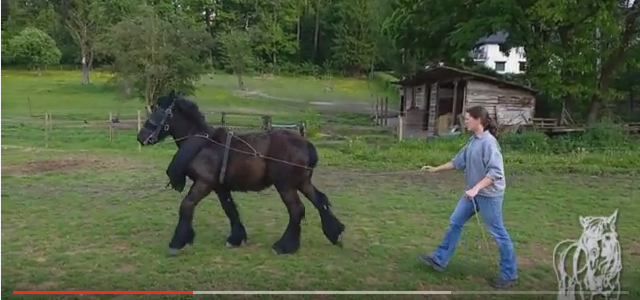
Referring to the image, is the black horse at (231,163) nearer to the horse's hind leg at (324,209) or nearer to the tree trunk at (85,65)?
the horse's hind leg at (324,209)

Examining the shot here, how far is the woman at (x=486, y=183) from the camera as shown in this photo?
17.3 feet

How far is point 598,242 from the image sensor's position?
4.41 m

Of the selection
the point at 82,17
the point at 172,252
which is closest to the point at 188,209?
the point at 172,252

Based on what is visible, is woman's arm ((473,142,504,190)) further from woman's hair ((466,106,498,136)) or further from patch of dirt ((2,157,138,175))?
patch of dirt ((2,157,138,175))

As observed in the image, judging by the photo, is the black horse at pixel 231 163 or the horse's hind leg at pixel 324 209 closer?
the black horse at pixel 231 163

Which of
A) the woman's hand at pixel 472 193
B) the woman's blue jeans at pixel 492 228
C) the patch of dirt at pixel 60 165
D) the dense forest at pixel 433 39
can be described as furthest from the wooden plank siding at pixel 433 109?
the woman's hand at pixel 472 193

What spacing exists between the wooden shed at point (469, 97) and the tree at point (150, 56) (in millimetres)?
8546

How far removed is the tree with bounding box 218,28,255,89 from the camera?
142 ft

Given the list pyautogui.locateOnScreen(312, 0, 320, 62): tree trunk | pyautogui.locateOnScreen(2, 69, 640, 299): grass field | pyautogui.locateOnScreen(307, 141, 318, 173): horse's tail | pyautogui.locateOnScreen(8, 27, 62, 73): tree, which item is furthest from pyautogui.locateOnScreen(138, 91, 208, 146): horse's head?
pyautogui.locateOnScreen(312, 0, 320, 62): tree trunk

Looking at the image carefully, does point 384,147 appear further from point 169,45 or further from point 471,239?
point 169,45

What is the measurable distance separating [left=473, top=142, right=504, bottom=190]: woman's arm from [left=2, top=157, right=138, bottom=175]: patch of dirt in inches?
355

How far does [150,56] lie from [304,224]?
16990 millimetres

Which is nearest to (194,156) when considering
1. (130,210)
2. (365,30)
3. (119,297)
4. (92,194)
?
(119,297)

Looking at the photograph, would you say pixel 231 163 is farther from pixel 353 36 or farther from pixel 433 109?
pixel 353 36
